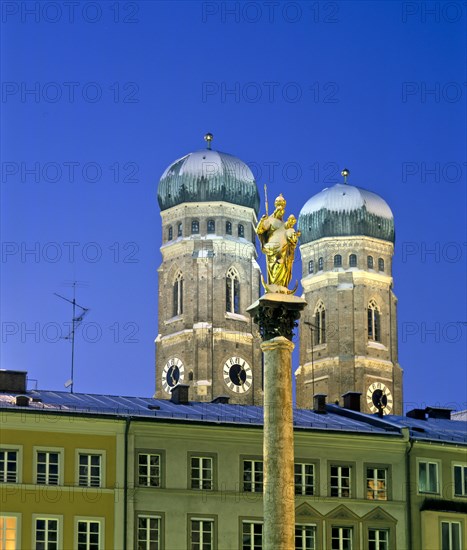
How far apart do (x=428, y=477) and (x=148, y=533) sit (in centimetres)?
1519

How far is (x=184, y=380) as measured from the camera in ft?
651

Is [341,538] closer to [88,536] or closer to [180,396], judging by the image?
[88,536]

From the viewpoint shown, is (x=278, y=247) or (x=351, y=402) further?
(x=351, y=402)

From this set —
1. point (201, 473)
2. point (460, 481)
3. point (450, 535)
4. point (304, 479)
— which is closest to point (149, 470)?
point (201, 473)

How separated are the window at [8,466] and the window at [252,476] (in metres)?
11.0

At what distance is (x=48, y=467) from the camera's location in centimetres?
9269

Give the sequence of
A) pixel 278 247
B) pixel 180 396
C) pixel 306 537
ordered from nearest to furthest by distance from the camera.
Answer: pixel 278 247 → pixel 306 537 → pixel 180 396

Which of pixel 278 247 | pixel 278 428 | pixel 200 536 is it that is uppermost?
pixel 278 247

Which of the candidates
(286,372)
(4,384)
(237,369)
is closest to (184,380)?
(237,369)

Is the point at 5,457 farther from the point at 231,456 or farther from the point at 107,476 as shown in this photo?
the point at 231,456

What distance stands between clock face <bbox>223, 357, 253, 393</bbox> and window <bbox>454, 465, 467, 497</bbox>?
9683 cm

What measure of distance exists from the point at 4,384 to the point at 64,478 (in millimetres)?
9438

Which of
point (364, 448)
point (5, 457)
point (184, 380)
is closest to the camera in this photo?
point (5, 457)

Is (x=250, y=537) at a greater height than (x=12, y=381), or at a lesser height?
lesser
